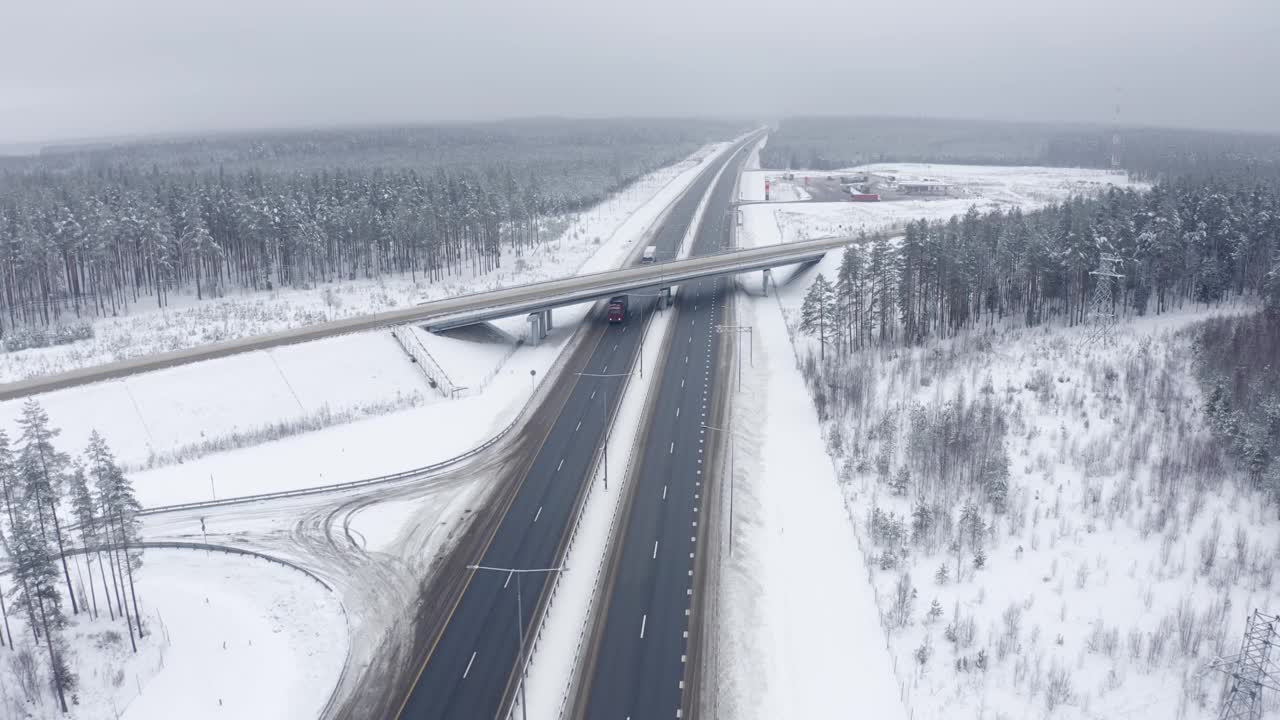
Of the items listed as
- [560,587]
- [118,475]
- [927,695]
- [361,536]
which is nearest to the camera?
[927,695]

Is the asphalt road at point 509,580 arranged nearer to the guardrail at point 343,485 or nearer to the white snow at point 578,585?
the white snow at point 578,585

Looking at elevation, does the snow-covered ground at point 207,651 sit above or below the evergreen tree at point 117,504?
→ below

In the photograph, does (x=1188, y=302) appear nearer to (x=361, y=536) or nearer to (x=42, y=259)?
(x=361, y=536)

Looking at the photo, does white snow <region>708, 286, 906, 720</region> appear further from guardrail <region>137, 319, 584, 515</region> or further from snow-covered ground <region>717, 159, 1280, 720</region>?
guardrail <region>137, 319, 584, 515</region>

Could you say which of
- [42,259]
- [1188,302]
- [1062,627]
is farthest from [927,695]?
[42,259]

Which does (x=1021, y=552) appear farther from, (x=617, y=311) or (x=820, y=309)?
(x=617, y=311)

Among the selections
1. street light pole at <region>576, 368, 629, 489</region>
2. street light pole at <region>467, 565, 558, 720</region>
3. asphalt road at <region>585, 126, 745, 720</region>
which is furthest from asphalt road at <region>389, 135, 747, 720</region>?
asphalt road at <region>585, 126, 745, 720</region>

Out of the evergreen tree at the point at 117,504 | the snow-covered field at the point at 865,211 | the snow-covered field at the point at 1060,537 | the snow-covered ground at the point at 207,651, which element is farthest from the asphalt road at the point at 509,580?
the snow-covered field at the point at 865,211
